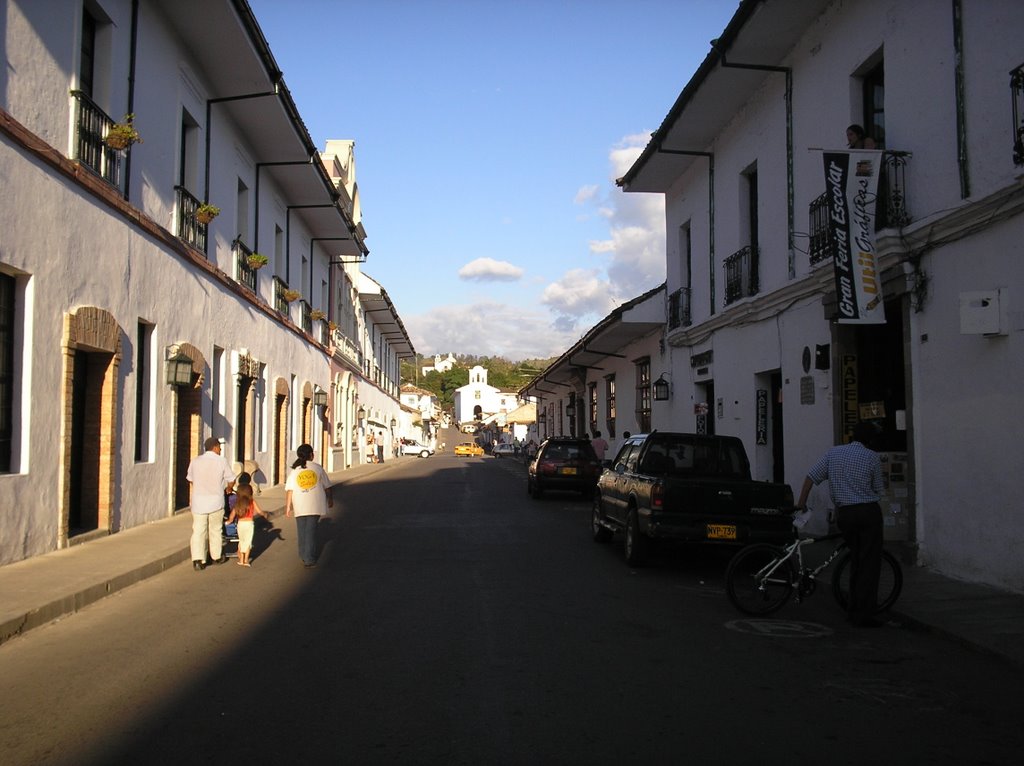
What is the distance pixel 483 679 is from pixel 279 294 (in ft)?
63.4

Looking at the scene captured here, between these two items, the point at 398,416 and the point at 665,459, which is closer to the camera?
Result: the point at 665,459

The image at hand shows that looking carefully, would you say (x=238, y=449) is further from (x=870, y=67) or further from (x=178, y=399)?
(x=870, y=67)

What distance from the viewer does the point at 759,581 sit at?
8.12 metres

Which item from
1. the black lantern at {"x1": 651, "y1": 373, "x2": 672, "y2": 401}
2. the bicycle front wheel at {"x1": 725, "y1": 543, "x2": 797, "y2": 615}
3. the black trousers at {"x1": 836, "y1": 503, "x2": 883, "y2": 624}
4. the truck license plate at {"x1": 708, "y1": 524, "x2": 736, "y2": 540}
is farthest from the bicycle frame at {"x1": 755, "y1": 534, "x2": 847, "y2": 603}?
the black lantern at {"x1": 651, "y1": 373, "x2": 672, "y2": 401}

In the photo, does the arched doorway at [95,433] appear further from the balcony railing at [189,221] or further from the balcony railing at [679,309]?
the balcony railing at [679,309]

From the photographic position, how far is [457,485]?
2702 centimetres

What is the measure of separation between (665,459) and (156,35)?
10.2 meters

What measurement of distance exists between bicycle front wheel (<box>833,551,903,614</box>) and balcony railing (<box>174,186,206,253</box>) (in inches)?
465

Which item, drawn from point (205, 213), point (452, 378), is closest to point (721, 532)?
point (205, 213)

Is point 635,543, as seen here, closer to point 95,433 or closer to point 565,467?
point 95,433

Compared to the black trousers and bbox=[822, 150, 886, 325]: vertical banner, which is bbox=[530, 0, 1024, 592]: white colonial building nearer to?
bbox=[822, 150, 886, 325]: vertical banner

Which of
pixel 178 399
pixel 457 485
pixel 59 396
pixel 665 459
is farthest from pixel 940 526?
pixel 457 485

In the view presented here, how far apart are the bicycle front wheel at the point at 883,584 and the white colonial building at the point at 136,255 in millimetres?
8379

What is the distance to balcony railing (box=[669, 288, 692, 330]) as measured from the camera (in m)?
20.9
